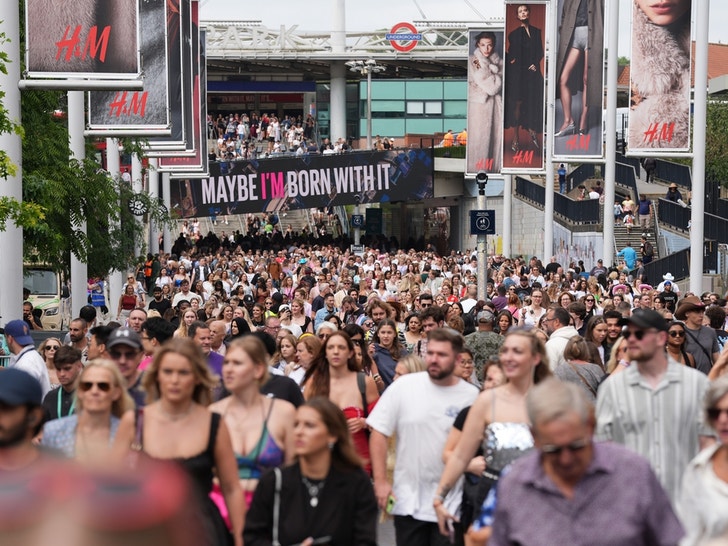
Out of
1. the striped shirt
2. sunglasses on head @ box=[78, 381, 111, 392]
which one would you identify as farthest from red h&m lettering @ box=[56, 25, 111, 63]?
the striped shirt

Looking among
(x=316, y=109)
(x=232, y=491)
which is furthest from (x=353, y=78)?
(x=232, y=491)

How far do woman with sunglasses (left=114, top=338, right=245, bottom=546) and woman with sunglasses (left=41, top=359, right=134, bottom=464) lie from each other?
397 mm

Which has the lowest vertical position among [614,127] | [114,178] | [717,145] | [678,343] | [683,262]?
[683,262]

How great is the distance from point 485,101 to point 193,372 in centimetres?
3042

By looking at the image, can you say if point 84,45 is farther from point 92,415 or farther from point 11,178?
point 92,415

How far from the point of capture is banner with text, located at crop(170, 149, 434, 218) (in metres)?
54.7

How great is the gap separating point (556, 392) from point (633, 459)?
296mm

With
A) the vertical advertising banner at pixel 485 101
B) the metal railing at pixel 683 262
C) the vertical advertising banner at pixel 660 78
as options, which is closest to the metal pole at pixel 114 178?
the vertical advertising banner at pixel 485 101

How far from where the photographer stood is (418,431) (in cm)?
745

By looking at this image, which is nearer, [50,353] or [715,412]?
[715,412]

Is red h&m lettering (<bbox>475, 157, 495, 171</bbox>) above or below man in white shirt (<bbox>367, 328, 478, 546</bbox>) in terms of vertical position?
above

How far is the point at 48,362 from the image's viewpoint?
1210cm

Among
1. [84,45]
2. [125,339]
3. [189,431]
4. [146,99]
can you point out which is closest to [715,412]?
[189,431]

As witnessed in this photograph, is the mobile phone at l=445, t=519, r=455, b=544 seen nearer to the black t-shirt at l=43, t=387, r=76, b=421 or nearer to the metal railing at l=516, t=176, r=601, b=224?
the black t-shirt at l=43, t=387, r=76, b=421
